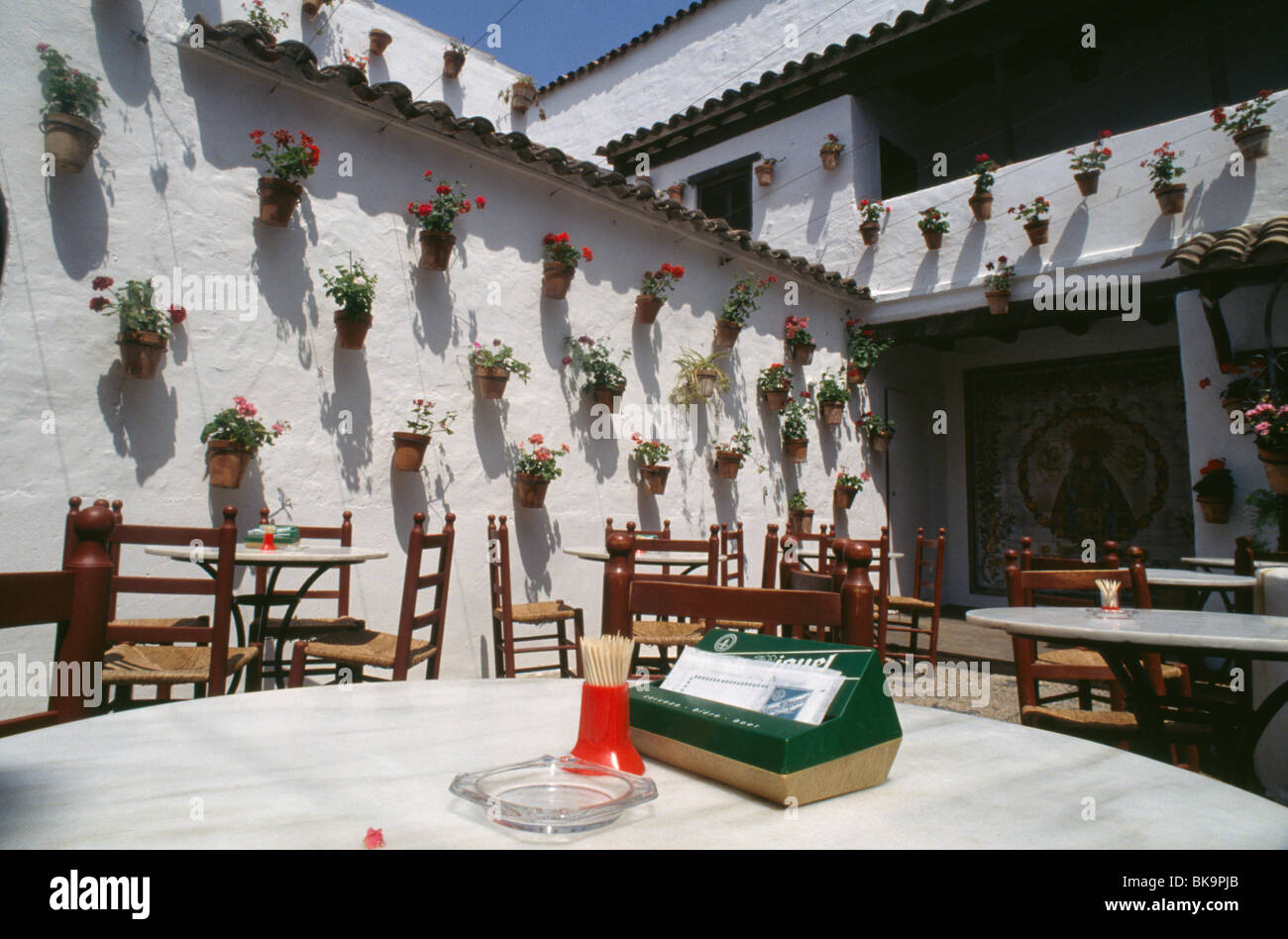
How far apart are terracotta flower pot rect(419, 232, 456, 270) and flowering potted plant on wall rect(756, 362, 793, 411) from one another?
295 centimetres

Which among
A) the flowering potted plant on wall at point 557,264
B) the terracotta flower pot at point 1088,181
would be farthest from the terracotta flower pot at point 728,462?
the terracotta flower pot at point 1088,181

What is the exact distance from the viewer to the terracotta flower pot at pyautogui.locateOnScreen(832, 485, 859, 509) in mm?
6867

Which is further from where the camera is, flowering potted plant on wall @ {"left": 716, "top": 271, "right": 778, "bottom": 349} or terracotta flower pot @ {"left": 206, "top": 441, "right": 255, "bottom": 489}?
flowering potted plant on wall @ {"left": 716, "top": 271, "right": 778, "bottom": 349}

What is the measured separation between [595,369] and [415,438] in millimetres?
1448

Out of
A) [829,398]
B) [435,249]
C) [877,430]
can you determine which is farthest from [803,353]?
[435,249]

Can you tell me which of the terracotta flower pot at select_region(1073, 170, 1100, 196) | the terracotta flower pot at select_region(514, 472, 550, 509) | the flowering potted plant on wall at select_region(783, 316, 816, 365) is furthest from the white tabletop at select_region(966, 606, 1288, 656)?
the terracotta flower pot at select_region(1073, 170, 1100, 196)

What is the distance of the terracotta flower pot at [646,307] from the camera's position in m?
5.30

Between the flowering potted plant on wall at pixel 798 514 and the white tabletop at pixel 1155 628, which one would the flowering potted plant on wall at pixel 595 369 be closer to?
the flowering potted plant on wall at pixel 798 514

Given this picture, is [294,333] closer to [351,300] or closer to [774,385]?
[351,300]

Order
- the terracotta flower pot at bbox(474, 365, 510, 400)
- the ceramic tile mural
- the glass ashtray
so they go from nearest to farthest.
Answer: the glass ashtray → the terracotta flower pot at bbox(474, 365, 510, 400) → the ceramic tile mural

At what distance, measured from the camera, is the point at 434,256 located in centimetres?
415

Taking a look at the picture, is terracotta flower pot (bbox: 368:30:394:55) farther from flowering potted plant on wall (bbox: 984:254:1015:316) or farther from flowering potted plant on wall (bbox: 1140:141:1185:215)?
flowering potted plant on wall (bbox: 1140:141:1185:215)

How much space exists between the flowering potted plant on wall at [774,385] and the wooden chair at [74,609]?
5.49m
